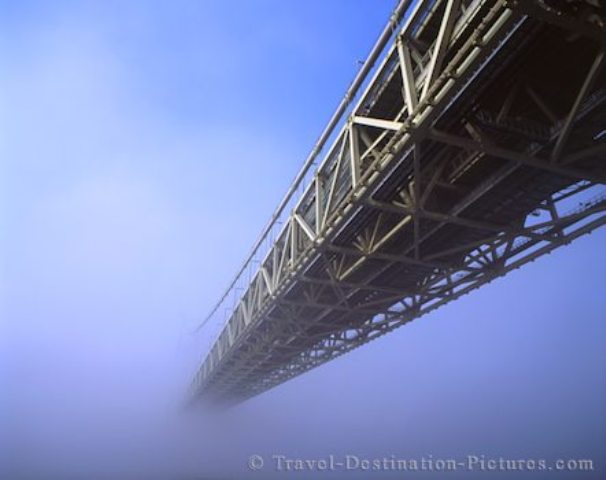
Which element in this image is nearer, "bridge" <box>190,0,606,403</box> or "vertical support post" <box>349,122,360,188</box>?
"bridge" <box>190,0,606,403</box>

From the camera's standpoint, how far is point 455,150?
40.8 feet

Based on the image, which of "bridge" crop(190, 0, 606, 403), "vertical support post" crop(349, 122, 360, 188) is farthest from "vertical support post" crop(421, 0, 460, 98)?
"vertical support post" crop(349, 122, 360, 188)

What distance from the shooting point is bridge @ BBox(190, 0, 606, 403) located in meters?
8.83

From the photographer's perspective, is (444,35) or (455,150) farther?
(455,150)

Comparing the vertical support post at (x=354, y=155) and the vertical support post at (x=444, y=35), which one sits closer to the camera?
the vertical support post at (x=444, y=35)

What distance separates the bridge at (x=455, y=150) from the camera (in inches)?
348

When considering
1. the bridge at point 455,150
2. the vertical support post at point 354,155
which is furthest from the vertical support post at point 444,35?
the vertical support post at point 354,155

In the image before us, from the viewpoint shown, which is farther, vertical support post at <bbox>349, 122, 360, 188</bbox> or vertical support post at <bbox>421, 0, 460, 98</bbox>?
vertical support post at <bbox>349, 122, 360, 188</bbox>

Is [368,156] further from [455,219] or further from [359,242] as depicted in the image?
[359,242]

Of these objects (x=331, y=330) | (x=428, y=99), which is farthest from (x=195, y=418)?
(x=428, y=99)

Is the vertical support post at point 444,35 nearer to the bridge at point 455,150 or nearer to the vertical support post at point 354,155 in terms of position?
the bridge at point 455,150

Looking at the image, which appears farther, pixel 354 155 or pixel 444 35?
pixel 354 155

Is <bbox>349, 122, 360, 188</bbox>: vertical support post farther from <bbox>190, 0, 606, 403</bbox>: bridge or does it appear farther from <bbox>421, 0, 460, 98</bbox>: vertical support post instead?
<bbox>421, 0, 460, 98</bbox>: vertical support post

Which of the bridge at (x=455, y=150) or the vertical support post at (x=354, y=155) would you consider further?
the vertical support post at (x=354, y=155)
